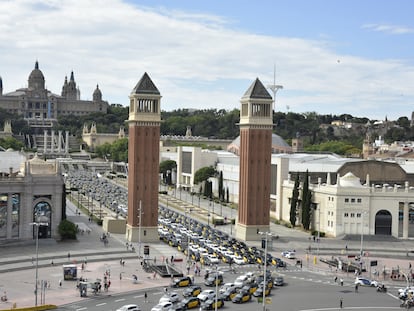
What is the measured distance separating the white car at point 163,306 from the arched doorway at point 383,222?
50108 mm

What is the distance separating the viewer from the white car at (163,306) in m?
49.5

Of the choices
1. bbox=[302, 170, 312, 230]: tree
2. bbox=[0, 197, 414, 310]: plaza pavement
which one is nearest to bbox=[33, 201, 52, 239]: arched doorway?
bbox=[0, 197, 414, 310]: plaza pavement

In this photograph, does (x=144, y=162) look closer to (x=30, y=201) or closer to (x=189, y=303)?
(x=30, y=201)

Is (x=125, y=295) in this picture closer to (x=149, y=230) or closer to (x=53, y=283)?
(x=53, y=283)

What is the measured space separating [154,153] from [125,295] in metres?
31.6

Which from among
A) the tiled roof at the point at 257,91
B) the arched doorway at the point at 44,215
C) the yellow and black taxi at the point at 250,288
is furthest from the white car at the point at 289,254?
the arched doorway at the point at 44,215

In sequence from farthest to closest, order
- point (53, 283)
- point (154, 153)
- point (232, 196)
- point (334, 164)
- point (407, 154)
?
point (407, 154) < point (232, 196) < point (334, 164) < point (154, 153) < point (53, 283)

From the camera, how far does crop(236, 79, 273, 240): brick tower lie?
8938 cm

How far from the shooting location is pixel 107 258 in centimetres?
7238

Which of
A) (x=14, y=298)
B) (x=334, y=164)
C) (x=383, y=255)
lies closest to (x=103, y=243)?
(x=14, y=298)

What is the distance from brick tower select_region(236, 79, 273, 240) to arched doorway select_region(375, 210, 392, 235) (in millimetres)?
16076

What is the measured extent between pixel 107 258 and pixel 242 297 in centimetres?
2253

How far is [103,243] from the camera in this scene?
8044cm

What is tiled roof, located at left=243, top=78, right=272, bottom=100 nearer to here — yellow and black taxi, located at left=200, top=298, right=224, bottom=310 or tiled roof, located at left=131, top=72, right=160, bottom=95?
tiled roof, located at left=131, top=72, right=160, bottom=95
